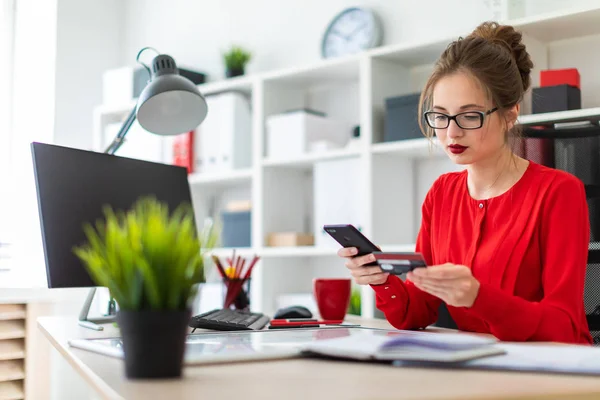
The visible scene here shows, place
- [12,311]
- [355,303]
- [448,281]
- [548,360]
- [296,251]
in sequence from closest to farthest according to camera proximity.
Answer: [548,360]
[448,281]
[12,311]
[355,303]
[296,251]

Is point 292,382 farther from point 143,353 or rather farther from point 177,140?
point 177,140

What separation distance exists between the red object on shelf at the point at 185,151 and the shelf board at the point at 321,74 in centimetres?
54

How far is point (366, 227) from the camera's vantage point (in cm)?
269

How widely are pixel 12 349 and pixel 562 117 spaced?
6.83 feet

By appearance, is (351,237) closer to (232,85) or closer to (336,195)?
(336,195)

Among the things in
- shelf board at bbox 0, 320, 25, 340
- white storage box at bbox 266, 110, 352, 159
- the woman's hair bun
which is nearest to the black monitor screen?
the woman's hair bun

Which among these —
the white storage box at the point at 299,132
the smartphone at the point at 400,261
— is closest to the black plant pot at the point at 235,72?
the white storage box at the point at 299,132

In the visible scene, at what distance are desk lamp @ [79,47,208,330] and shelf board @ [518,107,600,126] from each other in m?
1.08

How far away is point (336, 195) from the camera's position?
9.49 ft

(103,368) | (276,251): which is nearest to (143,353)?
(103,368)

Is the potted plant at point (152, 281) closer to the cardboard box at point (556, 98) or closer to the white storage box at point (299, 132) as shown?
the cardboard box at point (556, 98)

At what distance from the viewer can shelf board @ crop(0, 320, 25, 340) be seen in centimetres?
252

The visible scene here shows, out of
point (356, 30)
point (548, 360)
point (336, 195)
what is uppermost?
point (356, 30)

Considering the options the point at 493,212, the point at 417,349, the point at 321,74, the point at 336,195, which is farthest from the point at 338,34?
the point at 417,349
